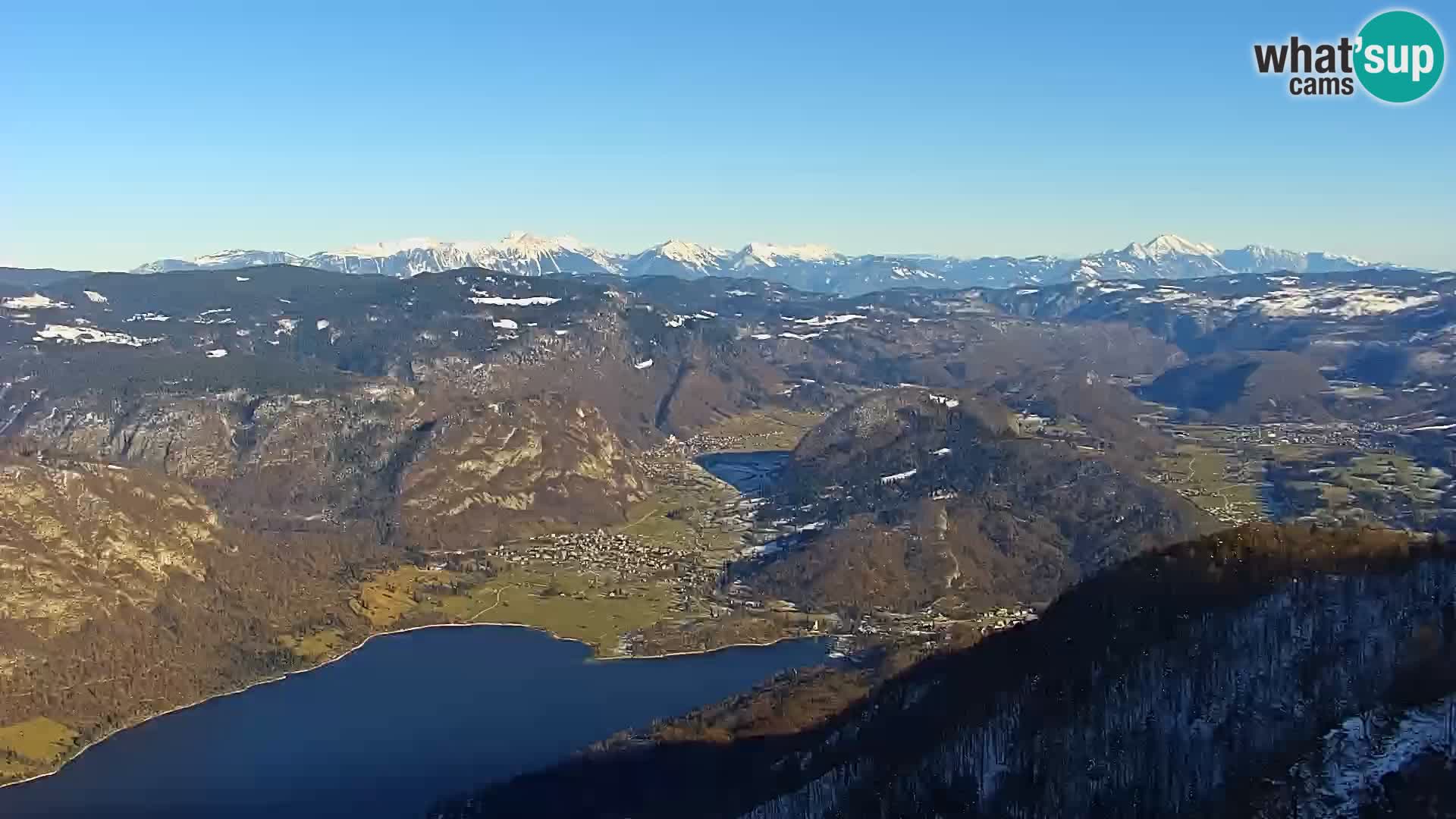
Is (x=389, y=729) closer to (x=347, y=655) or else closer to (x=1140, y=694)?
(x=347, y=655)

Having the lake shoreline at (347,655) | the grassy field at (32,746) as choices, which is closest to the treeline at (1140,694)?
the lake shoreline at (347,655)

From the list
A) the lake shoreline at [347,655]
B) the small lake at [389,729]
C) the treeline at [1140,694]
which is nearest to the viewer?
the treeline at [1140,694]

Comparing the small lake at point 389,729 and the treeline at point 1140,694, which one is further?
the small lake at point 389,729

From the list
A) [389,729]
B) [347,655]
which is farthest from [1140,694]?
[347,655]

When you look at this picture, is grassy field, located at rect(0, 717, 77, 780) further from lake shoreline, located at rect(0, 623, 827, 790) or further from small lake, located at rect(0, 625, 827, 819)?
small lake, located at rect(0, 625, 827, 819)

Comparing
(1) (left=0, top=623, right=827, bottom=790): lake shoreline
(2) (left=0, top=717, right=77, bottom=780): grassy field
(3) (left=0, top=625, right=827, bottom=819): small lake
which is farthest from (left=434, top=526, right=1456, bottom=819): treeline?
(2) (left=0, top=717, right=77, bottom=780): grassy field

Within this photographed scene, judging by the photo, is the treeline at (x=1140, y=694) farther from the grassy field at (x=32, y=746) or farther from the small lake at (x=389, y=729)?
the grassy field at (x=32, y=746)
